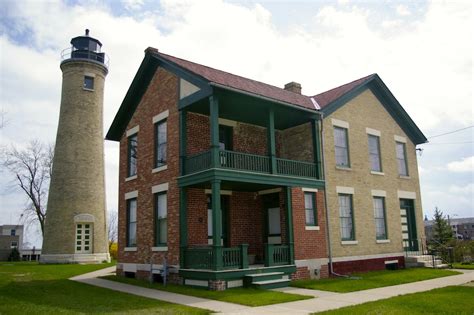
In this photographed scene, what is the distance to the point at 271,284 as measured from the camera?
43.9 feet

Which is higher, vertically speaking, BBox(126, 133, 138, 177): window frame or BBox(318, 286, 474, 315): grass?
BBox(126, 133, 138, 177): window frame

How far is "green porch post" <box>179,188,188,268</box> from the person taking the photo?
1423cm

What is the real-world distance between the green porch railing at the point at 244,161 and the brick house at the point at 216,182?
0.03 meters

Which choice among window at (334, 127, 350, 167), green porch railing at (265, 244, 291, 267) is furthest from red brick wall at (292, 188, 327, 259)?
window at (334, 127, 350, 167)

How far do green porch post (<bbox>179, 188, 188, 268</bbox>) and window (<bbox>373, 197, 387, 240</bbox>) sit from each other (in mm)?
8914

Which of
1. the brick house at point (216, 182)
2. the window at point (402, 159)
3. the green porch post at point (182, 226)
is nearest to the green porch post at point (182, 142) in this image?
the brick house at point (216, 182)

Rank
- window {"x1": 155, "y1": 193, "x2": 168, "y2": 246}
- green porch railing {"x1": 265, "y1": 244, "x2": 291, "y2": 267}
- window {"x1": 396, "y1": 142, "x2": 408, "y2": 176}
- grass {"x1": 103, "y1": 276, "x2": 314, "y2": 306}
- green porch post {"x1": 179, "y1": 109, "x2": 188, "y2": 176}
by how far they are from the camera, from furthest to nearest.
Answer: window {"x1": 396, "y1": 142, "x2": 408, "y2": 176}, window {"x1": 155, "y1": 193, "x2": 168, "y2": 246}, green porch post {"x1": 179, "y1": 109, "x2": 188, "y2": 176}, green porch railing {"x1": 265, "y1": 244, "x2": 291, "y2": 267}, grass {"x1": 103, "y1": 276, "x2": 314, "y2": 306}

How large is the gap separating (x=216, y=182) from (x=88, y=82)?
2153 centimetres

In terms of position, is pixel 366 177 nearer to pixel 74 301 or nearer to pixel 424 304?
pixel 424 304

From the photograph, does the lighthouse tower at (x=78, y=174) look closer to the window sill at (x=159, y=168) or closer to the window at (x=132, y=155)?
the window at (x=132, y=155)

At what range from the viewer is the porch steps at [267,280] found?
43.2ft

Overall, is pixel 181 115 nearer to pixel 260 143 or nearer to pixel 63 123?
pixel 260 143

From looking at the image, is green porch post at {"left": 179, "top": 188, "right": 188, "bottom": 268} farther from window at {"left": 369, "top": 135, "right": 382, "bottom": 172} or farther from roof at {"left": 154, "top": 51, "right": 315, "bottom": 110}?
window at {"left": 369, "top": 135, "right": 382, "bottom": 172}

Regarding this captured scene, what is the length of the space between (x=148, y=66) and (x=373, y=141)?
10486 mm
